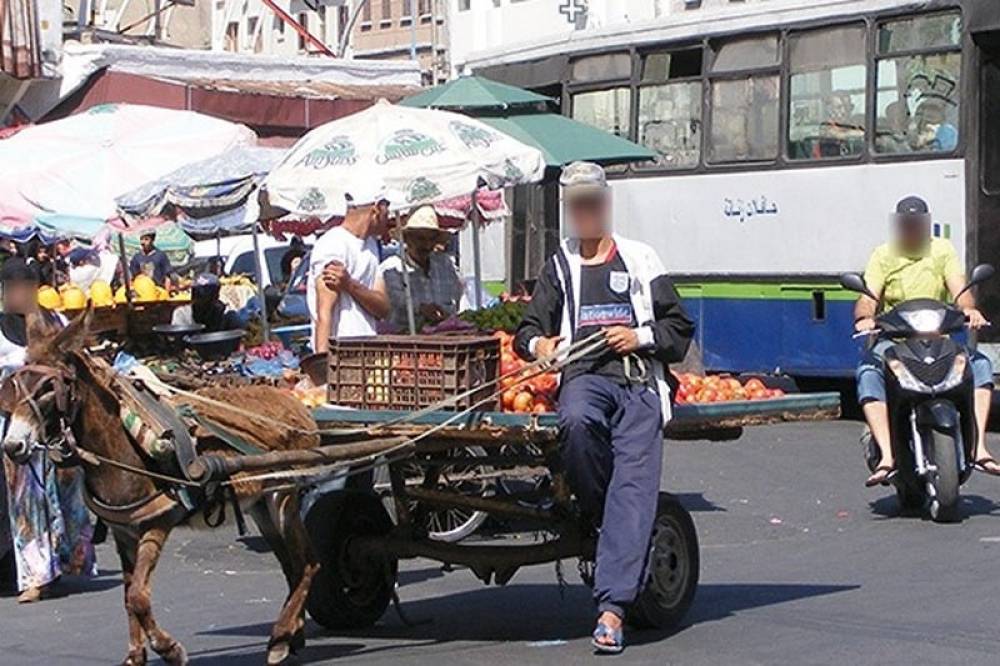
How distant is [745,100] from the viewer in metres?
21.5

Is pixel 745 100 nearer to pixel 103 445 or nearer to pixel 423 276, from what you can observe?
pixel 423 276

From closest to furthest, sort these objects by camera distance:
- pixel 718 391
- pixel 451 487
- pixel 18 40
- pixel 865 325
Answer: pixel 718 391
pixel 451 487
pixel 865 325
pixel 18 40

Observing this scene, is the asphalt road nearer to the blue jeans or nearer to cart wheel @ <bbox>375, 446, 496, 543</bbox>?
cart wheel @ <bbox>375, 446, 496, 543</bbox>

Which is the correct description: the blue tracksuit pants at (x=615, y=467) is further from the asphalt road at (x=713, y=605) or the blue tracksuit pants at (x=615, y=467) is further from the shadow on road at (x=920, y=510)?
the shadow on road at (x=920, y=510)

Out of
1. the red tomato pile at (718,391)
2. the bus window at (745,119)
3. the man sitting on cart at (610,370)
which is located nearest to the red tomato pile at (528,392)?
the man sitting on cart at (610,370)

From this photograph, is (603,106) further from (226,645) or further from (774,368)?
(226,645)

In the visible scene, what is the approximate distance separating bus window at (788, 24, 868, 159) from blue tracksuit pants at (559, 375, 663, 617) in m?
11.8

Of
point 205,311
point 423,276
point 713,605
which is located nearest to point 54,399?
point 713,605

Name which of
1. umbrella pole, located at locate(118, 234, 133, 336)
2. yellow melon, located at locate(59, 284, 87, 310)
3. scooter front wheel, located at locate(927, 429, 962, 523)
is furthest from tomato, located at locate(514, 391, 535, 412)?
yellow melon, located at locate(59, 284, 87, 310)

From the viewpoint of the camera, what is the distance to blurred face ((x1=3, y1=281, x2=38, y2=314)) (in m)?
11.0

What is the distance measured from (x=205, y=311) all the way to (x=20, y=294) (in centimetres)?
845

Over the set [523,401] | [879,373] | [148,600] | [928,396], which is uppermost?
[523,401]

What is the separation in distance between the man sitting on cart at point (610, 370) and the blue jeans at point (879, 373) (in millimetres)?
4682

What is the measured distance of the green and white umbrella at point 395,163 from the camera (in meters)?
11.9
